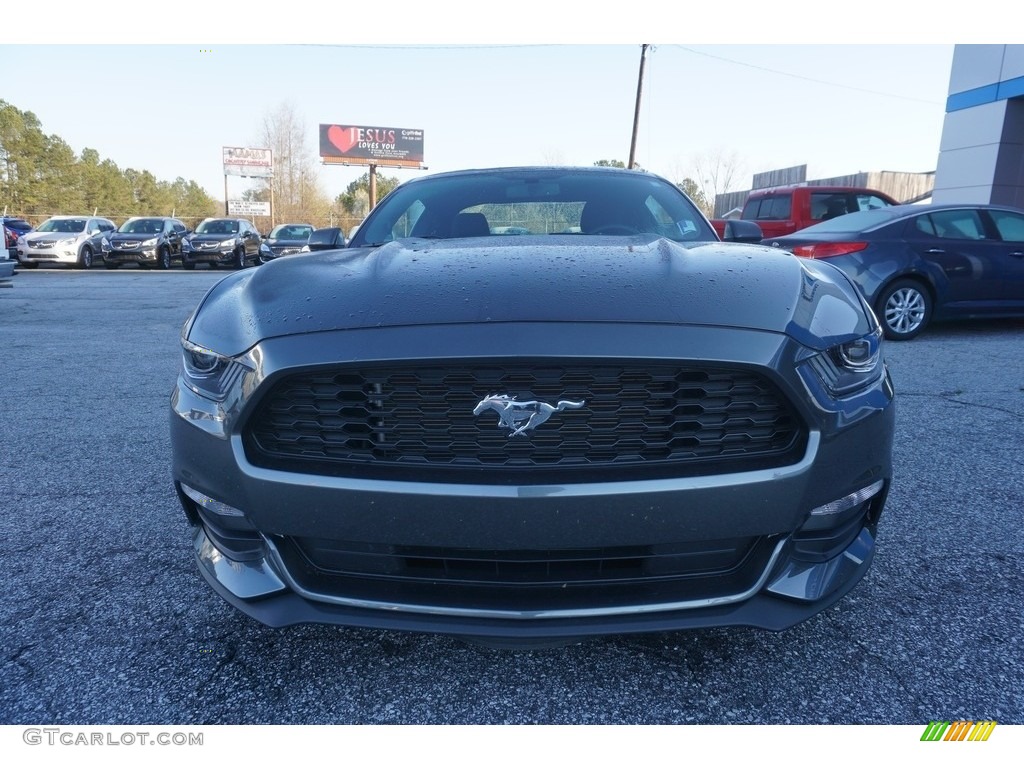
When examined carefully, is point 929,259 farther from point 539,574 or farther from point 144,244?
point 144,244

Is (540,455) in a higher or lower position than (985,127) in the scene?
lower

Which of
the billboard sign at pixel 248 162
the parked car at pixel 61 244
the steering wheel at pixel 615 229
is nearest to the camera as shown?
the steering wheel at pixel 615 229

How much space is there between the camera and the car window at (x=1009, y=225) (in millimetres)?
6898

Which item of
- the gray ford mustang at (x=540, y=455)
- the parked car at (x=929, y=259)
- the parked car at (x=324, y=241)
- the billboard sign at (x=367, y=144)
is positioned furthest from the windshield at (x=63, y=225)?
the billboard sign at (x=367, y=144)

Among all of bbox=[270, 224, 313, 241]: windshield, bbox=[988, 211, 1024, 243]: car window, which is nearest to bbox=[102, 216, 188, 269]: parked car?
bbox=[270, 224, 313, 241]: windshield

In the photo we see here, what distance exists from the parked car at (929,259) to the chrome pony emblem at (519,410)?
589cm

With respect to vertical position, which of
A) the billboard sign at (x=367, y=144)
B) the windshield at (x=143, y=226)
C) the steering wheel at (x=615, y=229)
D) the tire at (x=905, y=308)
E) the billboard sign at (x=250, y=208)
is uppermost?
the billboard sign at (x=367, y=144)

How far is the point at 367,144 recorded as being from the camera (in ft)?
156

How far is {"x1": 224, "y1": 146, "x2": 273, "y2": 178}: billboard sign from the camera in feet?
138

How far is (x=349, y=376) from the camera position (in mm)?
1553

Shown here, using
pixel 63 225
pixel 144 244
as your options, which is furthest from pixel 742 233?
pixel 63 225

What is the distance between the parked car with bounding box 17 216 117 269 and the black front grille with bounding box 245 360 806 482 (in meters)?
21.0

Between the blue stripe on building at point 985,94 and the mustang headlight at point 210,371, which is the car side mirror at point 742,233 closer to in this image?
the mustang headlight at point 210,371
